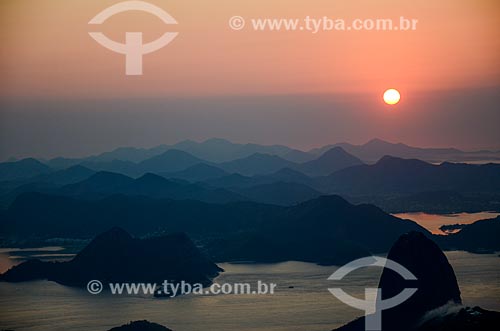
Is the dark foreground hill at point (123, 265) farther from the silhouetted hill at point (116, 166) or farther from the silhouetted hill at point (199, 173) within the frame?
the silhouetted hill at point (199, 173)

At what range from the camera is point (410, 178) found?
14703mm

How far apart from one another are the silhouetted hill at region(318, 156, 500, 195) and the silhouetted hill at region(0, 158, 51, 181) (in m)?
4.63

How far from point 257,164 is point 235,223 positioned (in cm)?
109

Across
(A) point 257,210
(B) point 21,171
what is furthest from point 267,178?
(B) point 21,171

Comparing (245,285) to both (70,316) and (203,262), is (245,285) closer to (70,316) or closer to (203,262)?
(203,262)

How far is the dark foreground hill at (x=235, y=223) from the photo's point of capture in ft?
46.3

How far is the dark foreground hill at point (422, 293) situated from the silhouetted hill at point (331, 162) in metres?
3.29

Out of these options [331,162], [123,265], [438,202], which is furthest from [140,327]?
[438,202]

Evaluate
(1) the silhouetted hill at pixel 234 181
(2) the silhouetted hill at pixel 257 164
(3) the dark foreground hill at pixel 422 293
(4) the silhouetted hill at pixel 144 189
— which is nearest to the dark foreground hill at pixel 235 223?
(4) the silhouetted hill at pixel 144 189

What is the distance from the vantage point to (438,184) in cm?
1462

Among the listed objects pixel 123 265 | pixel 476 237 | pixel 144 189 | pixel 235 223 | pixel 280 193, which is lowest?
pixel 123 265

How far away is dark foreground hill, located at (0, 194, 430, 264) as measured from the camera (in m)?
14.1

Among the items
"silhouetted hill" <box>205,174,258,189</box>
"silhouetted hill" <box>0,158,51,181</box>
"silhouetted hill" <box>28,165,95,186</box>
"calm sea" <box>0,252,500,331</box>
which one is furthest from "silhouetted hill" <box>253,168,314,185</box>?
"silhouetted hill" <box>0,158,51,181</box>

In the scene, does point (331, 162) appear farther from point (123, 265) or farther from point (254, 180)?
point (123, 265)
